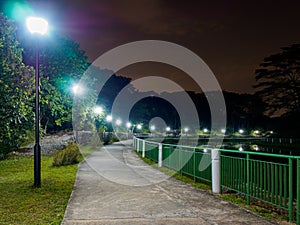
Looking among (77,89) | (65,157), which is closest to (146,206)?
(65,157)

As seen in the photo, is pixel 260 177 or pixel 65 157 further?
pixel 65 157

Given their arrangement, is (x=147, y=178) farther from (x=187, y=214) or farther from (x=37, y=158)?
(x=187, y=214)

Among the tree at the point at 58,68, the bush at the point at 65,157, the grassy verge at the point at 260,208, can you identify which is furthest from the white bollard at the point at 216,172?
the tree at the point at 58,68

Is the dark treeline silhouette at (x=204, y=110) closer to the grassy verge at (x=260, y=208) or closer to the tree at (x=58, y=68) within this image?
the tree at (x=58, y=68)

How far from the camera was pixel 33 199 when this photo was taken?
287 inches

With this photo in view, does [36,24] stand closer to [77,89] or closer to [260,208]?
[260,208]

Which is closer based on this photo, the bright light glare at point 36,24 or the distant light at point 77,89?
the bright light glare at point 36,24

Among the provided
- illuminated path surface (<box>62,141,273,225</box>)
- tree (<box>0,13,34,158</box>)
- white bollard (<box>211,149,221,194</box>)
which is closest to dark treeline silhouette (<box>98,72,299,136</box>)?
tree (<box>0,13,34,158</box>)

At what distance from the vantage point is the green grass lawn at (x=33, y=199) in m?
5.70

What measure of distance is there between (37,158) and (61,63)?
12.1 m

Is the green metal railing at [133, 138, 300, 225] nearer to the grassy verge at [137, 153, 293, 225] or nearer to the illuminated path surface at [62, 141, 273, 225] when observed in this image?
the grassy verge at [137, 153, 293, 225]

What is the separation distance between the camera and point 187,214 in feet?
19.2

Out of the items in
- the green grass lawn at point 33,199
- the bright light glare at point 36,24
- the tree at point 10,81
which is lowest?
the green grass lawn at point 33,199

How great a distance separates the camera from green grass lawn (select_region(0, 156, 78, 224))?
5.70m
